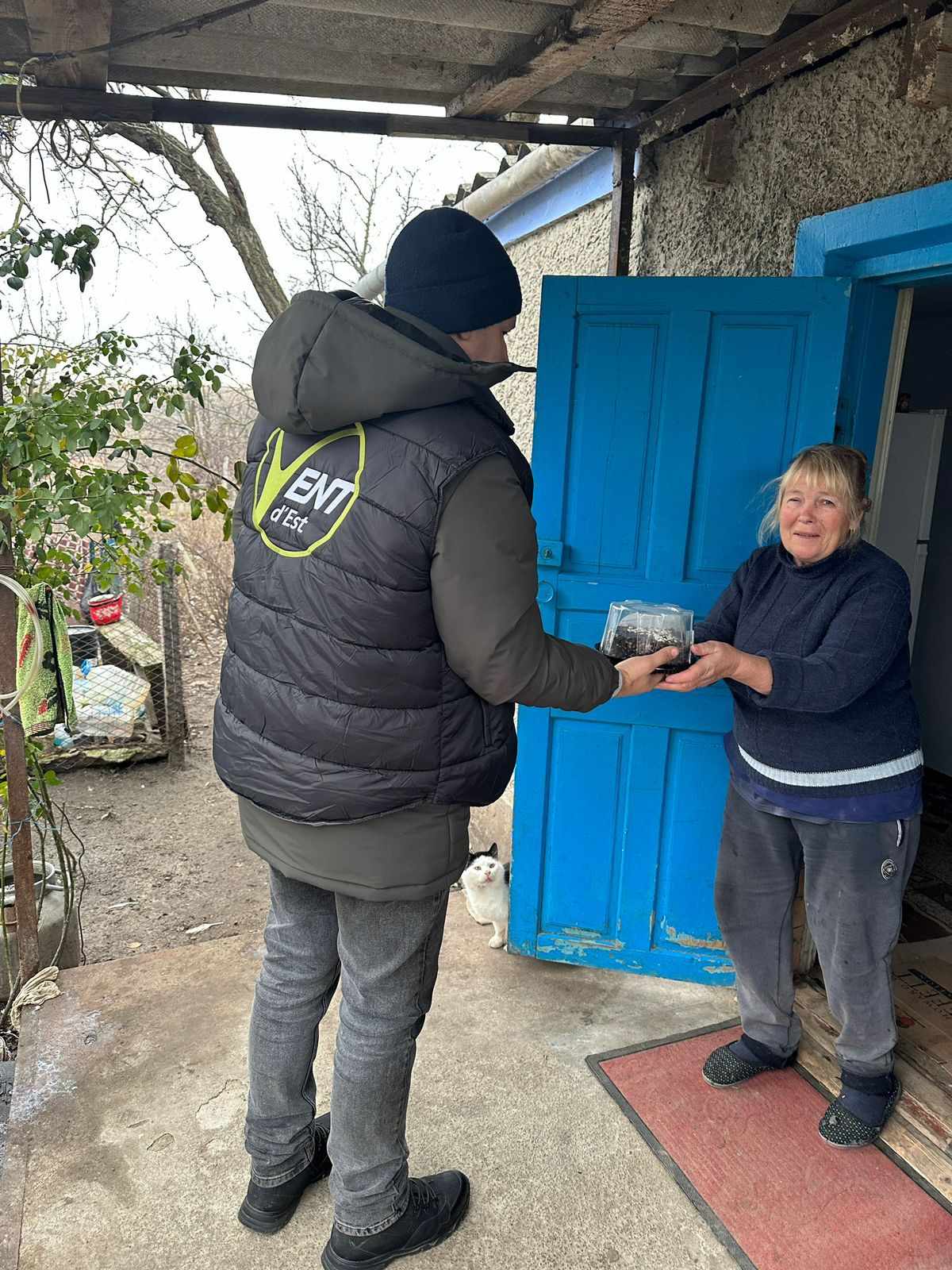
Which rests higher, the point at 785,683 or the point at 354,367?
the point at 354,367

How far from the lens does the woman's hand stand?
209 centimetres

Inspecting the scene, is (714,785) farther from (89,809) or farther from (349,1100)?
(89,809)

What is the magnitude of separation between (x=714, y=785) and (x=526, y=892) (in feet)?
2.42

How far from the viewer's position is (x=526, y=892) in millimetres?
3131

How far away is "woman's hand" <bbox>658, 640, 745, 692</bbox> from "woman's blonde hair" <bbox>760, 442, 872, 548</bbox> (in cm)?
41

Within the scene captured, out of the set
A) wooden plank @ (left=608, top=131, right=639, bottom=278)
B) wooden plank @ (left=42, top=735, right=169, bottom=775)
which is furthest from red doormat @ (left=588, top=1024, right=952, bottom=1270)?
wooden plank @ (left=42, top=735, right=169, bottom=775)

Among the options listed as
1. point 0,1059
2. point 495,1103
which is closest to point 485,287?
point 495,1103

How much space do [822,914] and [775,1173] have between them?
641 millimetres

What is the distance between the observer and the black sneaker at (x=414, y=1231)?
75.8 inches

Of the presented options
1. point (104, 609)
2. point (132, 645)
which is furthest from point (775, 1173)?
point (132, 645)

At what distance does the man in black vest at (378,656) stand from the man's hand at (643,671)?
0.08 meters

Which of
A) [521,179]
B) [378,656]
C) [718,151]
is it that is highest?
[521,179]

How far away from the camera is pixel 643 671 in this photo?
6.60ft

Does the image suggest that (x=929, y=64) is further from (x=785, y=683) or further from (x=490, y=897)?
(x=490, y=897)
